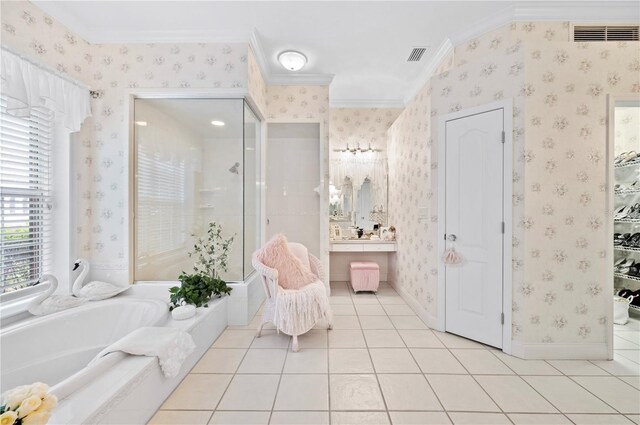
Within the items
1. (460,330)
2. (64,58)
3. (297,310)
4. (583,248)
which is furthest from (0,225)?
(583,248)

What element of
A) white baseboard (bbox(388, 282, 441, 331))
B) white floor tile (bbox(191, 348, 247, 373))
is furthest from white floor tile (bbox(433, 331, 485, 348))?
white floor tile (bbox(191, 348, 247, 373))

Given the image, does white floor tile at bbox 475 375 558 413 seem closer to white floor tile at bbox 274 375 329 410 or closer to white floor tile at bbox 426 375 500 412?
white floor tile at bbox 426 375 500 412

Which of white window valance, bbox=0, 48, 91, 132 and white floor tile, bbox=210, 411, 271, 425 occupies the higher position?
white window valance, bbox=0, 48, 91, 132

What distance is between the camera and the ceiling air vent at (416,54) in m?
2.99

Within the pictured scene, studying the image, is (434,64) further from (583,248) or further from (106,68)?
(106,68)

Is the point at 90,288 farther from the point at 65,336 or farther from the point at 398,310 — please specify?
the point at 398,310

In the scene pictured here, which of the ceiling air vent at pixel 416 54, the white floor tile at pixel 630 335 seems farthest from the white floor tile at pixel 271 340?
the ceiling air vent at pixel 416 54

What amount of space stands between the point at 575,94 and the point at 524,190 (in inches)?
33.8

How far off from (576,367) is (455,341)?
0.82 metres

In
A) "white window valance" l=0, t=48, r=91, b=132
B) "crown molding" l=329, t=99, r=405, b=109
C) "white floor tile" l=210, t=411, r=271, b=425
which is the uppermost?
"crown molding" l=329, t=99, r=405, b=109

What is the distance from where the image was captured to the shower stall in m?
2.82

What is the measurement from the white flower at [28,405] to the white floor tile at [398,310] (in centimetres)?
286

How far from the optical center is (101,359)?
149 centimetres

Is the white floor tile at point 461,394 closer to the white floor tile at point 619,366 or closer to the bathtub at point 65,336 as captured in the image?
the white floor tile at point 619,366
